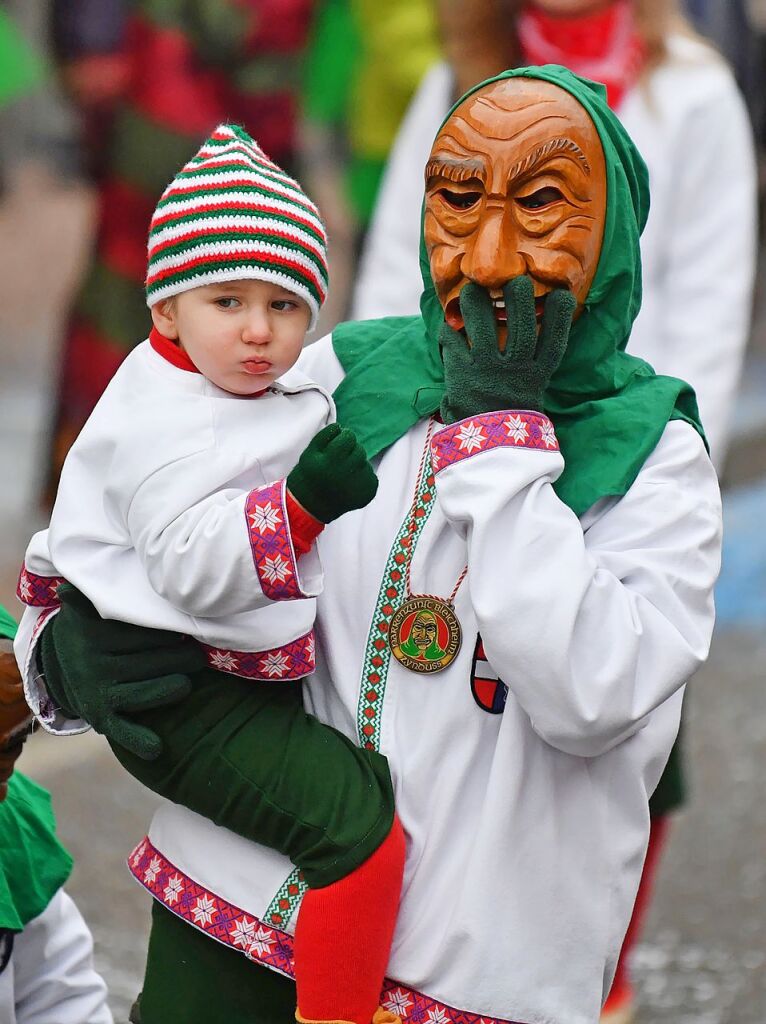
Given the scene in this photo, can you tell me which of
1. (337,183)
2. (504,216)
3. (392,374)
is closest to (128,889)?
(392,374)

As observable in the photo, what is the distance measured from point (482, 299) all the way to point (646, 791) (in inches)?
25.3

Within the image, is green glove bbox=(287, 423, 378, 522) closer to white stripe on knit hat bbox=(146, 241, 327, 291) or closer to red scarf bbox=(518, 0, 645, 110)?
white stripe on knit hat bbox=(146, 241, 327, 291)

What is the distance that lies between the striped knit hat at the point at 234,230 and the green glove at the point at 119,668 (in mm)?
403

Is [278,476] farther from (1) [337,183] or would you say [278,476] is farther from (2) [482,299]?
(1) [337,183]

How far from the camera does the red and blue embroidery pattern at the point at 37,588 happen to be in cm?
230

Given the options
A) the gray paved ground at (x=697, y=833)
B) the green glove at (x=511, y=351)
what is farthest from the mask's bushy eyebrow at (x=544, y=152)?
the gray paved ground at (x=697, y=833)

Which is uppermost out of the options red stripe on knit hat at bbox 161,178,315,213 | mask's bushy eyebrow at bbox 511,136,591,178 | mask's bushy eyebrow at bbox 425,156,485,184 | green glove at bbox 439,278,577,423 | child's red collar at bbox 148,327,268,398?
mask's bushy eyebrow at bbox 511,136,591,178

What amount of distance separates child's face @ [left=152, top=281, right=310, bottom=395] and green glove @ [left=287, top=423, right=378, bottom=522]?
0.53ft

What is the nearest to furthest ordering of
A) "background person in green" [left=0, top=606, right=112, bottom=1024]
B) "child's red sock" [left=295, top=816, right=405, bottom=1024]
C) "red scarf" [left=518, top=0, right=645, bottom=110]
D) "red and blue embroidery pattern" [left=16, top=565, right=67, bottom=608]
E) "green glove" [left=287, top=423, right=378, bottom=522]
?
"green glove" [left=287, top=423, right=378, bottom=522] < "child's red sock" [left=295, top=816, right=405, bottom=1024] < "red and blue embroidery pattern" [left=16, top=565, right=67, bottom=608] < "background person in green" [left=0, top=606, right=112, bottom=1024] < "red scarf" [left=518, top=0, right=645, bottom=110]

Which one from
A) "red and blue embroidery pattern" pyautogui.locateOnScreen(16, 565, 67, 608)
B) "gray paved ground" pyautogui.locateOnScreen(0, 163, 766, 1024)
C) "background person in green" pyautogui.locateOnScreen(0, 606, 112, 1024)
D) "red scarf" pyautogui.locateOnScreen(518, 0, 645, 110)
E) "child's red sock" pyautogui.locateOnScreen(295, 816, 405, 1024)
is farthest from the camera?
"gray paved ground" pyautogui.locateOnScreen(0, 163, 766, 1024)

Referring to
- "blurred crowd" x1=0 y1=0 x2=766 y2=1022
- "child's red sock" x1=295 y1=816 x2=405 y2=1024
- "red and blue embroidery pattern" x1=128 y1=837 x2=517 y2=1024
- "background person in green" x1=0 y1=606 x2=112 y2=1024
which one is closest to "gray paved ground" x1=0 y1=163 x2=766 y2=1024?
"blurred crowd" x1=0 y1=0 x2=766 y2=1022

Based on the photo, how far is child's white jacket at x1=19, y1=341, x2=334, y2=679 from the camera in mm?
1996

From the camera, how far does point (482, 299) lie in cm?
208

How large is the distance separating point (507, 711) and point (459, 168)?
0.65 m
